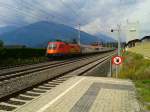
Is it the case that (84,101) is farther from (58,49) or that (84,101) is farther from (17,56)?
(58,49)

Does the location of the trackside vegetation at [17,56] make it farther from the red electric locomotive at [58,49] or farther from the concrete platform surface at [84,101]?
the concrete platform surface at [84,101]

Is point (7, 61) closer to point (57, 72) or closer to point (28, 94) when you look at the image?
point (57, 72)

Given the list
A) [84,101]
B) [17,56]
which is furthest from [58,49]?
[84,101]

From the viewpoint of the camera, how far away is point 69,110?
8.91 m

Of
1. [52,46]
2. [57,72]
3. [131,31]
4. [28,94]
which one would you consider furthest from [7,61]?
[28,94]

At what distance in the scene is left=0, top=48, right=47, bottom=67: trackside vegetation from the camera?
33172 mm

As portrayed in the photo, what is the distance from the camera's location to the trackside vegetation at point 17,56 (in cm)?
3317

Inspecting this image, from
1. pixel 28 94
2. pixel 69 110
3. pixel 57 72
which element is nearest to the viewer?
pixel 69 110

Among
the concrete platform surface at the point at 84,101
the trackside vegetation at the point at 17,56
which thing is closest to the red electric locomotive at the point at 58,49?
the trackside vegetation at the point at 17,56

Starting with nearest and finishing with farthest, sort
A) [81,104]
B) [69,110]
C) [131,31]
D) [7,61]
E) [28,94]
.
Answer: [69,110] → [81,104] → [28,94] → [131,31] → [7,61]

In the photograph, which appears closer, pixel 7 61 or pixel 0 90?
pixel 0 90

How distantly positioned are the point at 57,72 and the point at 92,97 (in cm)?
897

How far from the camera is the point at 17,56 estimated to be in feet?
125

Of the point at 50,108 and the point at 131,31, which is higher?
the point at 131,31
